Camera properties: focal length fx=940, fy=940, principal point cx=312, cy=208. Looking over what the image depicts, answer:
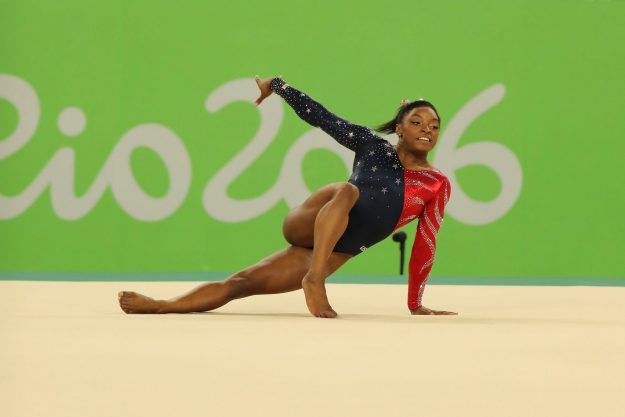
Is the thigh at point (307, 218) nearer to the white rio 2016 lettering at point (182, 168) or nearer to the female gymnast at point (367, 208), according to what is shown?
the female gymnast at point (367, 208)

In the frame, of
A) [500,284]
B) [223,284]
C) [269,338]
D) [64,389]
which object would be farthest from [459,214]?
[64,389]

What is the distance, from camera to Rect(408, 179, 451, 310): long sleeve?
10.9 feet

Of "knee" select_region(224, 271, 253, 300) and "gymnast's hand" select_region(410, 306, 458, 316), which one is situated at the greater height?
"knee" select_region(224, 271, 253, 300)

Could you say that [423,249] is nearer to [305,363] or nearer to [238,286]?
[238,286]

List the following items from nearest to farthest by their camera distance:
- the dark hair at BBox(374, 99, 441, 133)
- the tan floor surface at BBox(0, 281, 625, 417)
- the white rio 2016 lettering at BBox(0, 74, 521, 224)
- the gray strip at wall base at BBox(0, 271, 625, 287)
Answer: the tan floor surface at BBox(0, 281, 625, 417)
the dark hair at BBox(374, 99, 441, 133)
the gray strip at wall base at BBox(0, 271, 625, 287)
the white rio 2016 lettering at BBox(0, 74, 521, 224)

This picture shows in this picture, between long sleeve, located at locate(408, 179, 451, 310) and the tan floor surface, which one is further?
long sleeve, located at locate(408, 179, 451, 310)

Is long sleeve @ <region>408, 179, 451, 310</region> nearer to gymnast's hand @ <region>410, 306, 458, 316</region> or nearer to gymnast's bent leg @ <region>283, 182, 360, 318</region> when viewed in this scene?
gymnast's hand @ <region>410, 306, 458, 316</region>

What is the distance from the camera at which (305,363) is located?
195 cm

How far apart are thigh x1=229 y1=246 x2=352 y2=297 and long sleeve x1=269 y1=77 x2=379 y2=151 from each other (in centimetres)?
44

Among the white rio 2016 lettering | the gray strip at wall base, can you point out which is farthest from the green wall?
the gray strip at wall base

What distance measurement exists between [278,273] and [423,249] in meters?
0.52

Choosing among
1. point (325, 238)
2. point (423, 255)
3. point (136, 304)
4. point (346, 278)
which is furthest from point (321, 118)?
point (346, 278)

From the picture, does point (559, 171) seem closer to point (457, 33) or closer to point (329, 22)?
point (457, 33)

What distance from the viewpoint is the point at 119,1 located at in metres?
5.96
